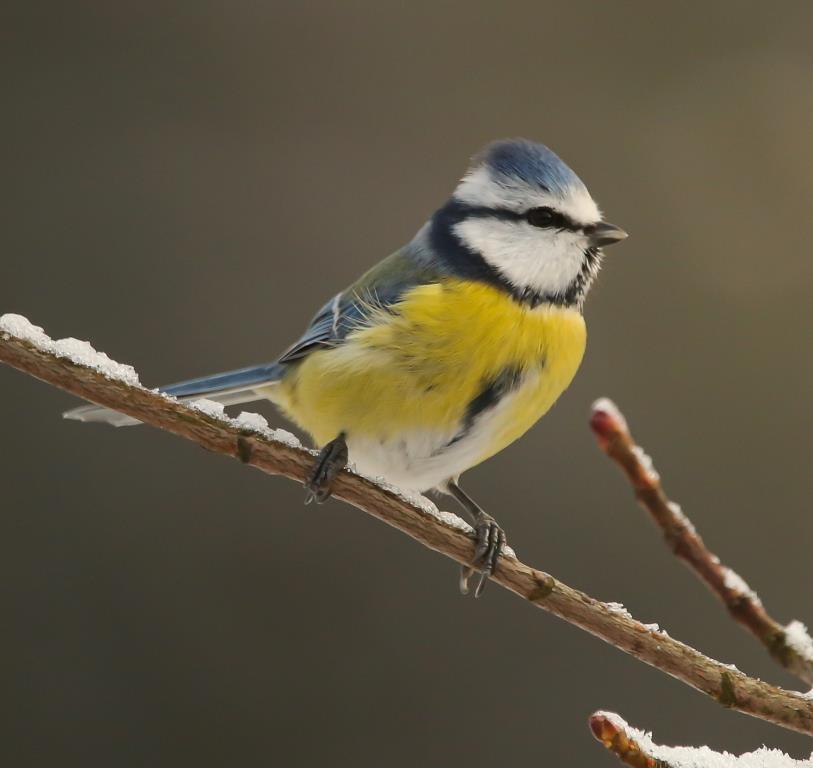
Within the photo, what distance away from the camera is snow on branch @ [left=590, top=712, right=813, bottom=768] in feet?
2.39

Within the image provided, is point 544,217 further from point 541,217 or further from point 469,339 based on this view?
point 469,339

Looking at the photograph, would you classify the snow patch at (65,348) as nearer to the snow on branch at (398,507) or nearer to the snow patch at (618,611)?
the snow on branch at (398,507)

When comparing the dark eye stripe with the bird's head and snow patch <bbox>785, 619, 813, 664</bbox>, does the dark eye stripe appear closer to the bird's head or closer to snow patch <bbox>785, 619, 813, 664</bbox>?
the bird's head

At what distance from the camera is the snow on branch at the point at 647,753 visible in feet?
2.39

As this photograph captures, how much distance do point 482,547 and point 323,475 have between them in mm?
229

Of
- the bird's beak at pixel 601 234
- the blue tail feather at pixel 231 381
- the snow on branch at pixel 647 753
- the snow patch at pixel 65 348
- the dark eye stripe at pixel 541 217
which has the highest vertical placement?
the bird's beak at pixel 601 234

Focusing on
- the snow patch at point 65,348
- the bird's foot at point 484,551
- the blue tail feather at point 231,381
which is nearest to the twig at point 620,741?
the bird's foot at point 484,551

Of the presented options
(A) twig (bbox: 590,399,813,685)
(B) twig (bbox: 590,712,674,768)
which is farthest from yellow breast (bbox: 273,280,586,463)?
(B) twig (bbox: 590,712,674,768)

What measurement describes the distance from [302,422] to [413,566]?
786 millimetres

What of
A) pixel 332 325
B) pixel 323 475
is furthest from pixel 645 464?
pixel 332 325

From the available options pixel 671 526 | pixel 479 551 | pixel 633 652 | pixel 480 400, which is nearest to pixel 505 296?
pixel 480 400

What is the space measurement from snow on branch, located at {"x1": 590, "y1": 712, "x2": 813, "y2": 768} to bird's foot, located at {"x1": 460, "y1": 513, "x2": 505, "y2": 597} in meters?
0.51

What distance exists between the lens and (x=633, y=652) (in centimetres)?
106

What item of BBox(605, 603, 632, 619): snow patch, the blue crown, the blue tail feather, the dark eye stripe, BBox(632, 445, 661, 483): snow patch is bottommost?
the blue tail feather
